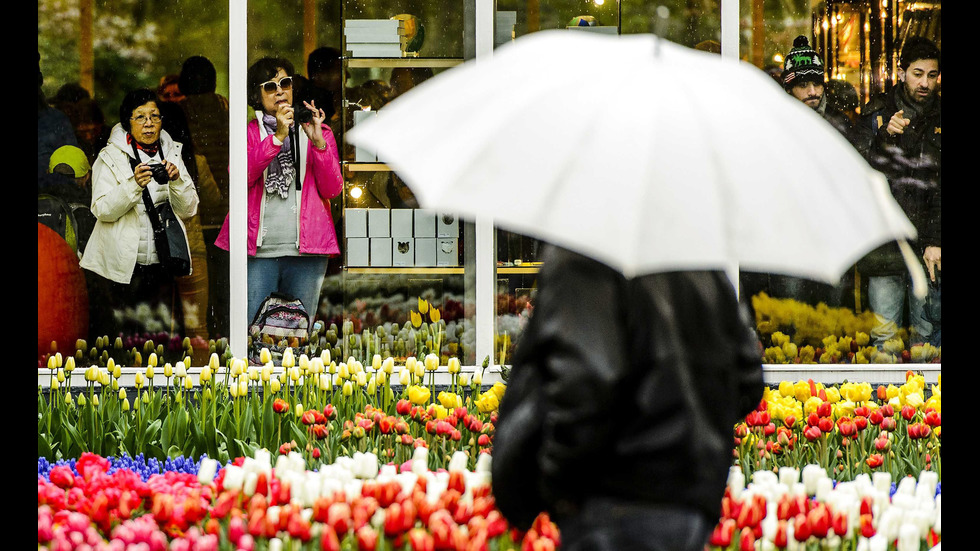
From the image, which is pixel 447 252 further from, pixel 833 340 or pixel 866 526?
pixel 866 526

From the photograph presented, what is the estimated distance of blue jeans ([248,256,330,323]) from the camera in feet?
19.1

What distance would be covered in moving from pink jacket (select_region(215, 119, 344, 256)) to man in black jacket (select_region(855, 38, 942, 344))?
323cm

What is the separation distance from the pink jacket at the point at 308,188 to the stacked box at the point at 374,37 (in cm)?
53

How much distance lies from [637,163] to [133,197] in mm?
4877

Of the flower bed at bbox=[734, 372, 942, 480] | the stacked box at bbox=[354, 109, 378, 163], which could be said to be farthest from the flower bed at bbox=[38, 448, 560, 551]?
the stacked box at bbox=[354, 109, 378, 163]

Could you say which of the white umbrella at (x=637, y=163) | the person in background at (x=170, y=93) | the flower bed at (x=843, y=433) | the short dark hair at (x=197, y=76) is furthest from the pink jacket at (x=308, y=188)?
the white umbrella at (x=637, y=163)

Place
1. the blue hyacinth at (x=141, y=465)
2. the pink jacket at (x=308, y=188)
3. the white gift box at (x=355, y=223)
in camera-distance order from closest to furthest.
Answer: the blue hyacinth at (x=141, y=465)
the pink jacket at (x=308, y=188)
the white gift box at (x=355, y=223)

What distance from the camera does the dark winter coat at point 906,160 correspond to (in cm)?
592

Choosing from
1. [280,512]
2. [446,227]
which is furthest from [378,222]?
[280,512]

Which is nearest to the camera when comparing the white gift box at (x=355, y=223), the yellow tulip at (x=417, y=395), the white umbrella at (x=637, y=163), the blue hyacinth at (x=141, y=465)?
the white umbrella at (x=637, y=163)

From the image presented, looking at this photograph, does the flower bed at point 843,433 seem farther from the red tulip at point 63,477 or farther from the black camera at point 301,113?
the black camera at point 301,113

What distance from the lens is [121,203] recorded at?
5707 mm

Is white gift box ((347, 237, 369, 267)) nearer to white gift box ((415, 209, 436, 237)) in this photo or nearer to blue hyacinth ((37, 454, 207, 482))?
white gift box ((415, 209, 436, 237))
